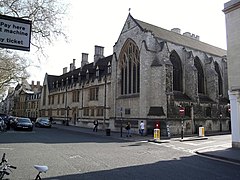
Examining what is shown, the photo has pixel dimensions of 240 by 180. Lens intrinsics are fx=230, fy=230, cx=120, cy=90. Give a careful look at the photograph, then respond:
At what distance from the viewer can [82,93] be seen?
1694 inches

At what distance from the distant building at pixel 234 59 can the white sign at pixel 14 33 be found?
15695mm

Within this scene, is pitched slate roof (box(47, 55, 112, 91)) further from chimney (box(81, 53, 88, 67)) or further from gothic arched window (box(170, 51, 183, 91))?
gothic arched window (box(170, 51, 183, 91))

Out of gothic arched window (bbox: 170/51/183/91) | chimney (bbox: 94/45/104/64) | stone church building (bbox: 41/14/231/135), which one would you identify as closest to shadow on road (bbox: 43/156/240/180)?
stone church building (bbox: 41/14/231/135)

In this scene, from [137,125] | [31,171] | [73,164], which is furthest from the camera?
[137,125]

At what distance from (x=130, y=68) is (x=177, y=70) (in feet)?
21.0

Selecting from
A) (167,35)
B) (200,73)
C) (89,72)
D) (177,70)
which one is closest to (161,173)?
(177,70)

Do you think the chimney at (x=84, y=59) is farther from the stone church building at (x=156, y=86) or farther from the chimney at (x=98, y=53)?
the stone church building at (x=156, y=86)

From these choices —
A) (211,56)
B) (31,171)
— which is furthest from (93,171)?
(211,56)

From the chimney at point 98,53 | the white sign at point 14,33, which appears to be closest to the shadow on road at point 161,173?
the white sign at point 14,33

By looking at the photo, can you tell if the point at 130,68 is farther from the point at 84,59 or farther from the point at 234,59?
the point at 84,59

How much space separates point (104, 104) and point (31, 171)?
1076 inches

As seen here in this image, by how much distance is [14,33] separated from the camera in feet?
11.7

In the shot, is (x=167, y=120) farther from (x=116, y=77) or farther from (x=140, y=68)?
(x=116, y=77)

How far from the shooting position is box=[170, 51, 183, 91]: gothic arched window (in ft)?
102
